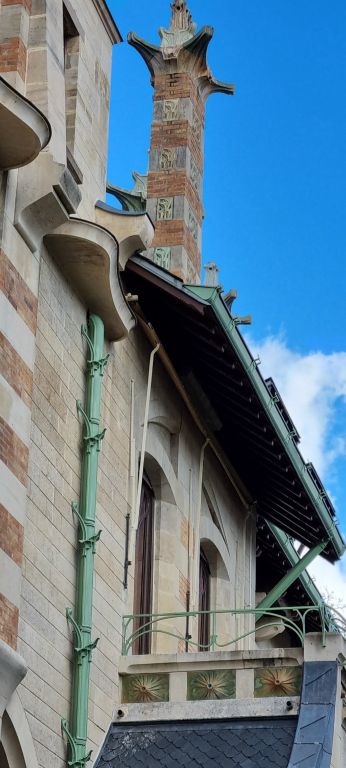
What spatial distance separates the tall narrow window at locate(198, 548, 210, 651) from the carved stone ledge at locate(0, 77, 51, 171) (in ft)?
26.4

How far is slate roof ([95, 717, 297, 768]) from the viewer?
12.2m

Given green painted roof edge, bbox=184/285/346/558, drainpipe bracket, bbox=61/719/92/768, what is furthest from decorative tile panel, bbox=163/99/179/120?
drainpipe bracket, bbox=61/719/92/768

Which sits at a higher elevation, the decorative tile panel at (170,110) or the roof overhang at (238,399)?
the decorative tile panel at (170,110)

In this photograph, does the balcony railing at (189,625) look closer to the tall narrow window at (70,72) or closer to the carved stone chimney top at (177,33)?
the tall narrow window at (70,72)

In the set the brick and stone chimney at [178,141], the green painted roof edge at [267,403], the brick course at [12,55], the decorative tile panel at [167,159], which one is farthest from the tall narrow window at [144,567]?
the decorative tile panel at [167,159]

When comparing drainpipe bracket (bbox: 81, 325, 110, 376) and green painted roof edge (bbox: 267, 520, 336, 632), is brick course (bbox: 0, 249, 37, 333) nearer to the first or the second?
drainpipe bracket (bbox: 81, 325, 110, 376)

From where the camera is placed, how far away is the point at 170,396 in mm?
16312

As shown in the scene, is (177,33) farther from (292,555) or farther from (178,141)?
(292,555)

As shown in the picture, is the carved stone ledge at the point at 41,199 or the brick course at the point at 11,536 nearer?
the brick course at the point at 11,536

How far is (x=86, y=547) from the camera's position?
12.6m

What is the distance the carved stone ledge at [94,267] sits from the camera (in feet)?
42.4

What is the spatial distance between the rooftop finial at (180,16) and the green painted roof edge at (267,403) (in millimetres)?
6687

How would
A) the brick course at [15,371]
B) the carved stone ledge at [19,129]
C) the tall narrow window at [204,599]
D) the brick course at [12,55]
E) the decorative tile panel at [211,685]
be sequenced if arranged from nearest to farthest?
→ the carved stone ledge at [19,129], the brick course at [15,371], the brick course at [12,55], the decorative tile panel at [211,685], the tall narrow window at [204,599]

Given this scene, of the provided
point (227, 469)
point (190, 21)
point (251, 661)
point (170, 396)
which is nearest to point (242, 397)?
point (170, 396)
